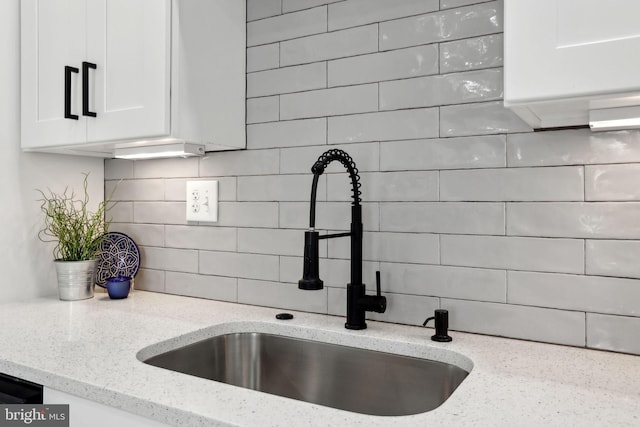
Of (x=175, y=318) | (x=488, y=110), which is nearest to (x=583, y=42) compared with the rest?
(x=488, y=110)

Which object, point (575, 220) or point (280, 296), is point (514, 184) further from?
point (280, 296)

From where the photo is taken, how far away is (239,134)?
5.38 feet

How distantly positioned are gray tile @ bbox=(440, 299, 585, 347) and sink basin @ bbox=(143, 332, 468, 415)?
0.61ft

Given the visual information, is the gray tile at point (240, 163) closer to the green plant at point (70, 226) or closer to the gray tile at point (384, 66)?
the gray tile at point (384, 66)

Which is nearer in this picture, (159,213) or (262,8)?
(262,8)

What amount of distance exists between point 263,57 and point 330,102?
0.31m

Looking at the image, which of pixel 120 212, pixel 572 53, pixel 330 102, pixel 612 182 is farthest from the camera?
pixel 120 212

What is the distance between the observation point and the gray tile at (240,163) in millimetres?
1613

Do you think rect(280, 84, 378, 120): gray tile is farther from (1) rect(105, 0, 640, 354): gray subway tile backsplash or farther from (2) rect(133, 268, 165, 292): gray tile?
(2) rect(133, 268, 165, 292): gray tile

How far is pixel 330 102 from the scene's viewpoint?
1.50m

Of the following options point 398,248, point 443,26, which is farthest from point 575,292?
point 443,26

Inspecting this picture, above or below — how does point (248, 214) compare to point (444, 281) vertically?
above

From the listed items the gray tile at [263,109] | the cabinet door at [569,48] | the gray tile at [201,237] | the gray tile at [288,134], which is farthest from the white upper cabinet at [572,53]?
the gray tile at [201,237]

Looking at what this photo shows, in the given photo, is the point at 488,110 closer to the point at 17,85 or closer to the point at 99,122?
the point at 99,122
